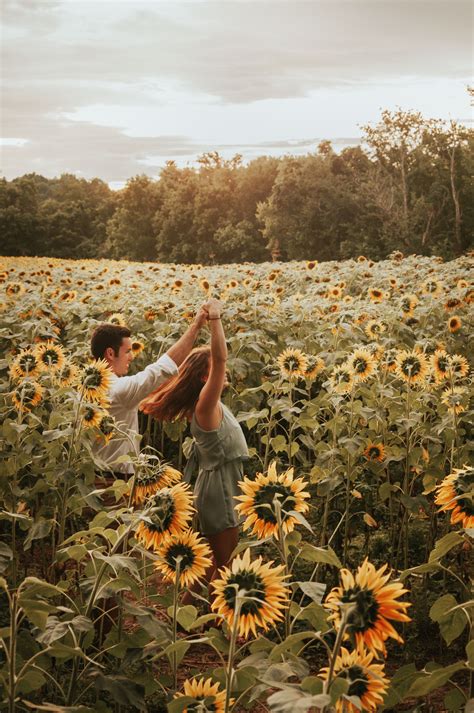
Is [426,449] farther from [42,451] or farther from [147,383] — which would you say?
[42,451]

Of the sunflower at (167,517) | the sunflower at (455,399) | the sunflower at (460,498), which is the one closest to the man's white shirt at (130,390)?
the sunflower at (455,399)

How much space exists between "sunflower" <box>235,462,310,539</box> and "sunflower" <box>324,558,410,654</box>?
536 millimetres

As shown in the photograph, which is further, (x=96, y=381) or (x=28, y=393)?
(x=28, y=393)

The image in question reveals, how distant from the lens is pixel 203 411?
158 inches

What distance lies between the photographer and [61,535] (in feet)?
11.0

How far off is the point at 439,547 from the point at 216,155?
2621 inches

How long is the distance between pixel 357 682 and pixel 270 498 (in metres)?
0.59

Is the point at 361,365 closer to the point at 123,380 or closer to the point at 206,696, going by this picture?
the point at 123,380

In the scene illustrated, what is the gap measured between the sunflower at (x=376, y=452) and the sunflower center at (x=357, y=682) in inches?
108

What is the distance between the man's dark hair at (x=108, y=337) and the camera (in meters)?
4.27

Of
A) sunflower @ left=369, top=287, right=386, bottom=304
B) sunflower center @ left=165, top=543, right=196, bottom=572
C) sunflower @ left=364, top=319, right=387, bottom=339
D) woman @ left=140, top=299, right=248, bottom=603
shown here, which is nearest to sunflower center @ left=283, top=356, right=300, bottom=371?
woman @ left=140, top=299, right=248, bottom=603

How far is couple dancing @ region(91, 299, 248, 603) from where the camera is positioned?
3977 millimetres

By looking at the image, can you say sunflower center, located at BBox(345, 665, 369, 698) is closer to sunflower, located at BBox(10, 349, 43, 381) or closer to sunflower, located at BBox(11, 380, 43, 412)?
sunflower, located at BBox(11, 380, 43, 412)

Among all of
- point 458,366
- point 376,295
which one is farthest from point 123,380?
point 376,295
